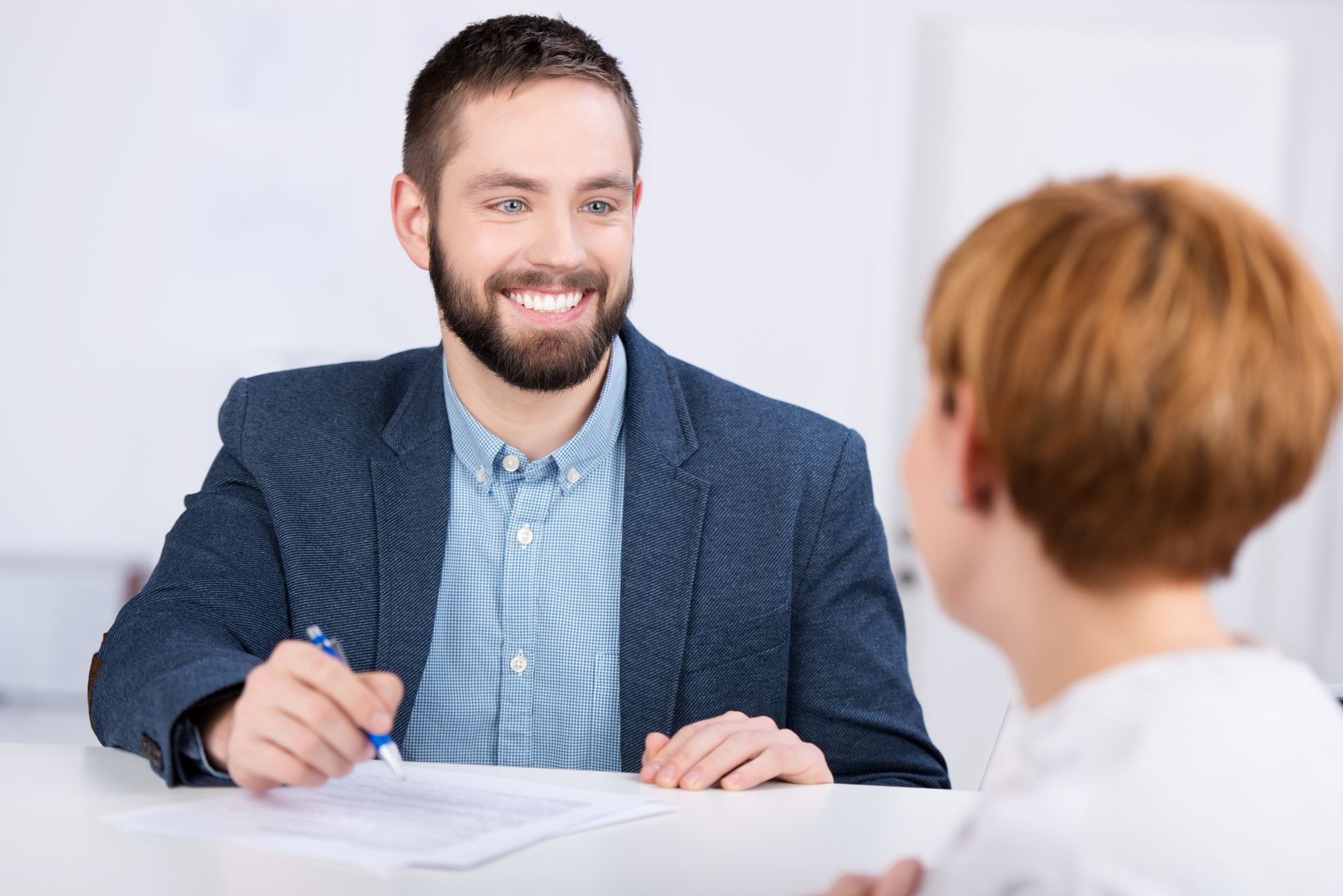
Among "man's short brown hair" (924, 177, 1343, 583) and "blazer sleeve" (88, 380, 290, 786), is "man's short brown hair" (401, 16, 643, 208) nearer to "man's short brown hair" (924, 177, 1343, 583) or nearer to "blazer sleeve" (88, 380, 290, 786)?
"blazer sleeve" (88, 380, 290, 786)

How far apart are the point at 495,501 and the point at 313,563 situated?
0.90ft

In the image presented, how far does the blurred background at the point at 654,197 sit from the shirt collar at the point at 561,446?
1.45 metres

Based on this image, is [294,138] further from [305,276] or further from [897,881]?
[897,881]

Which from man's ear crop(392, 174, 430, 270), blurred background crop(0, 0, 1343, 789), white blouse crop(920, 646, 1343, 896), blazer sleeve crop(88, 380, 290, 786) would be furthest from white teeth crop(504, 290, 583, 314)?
blurred background crop(0, 0, 1343, 789)

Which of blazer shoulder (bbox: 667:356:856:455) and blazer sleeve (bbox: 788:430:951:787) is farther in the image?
blazer shoulder (bbox: 667:356:856:455)

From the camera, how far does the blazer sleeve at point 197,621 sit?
128cm

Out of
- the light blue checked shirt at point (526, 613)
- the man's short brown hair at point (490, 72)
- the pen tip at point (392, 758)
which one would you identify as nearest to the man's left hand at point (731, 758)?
the pen tip at point (392, 758)

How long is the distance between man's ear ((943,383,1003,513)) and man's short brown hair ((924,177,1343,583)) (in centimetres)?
3

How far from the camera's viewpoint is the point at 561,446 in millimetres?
1898

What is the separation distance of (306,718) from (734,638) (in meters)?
0.75

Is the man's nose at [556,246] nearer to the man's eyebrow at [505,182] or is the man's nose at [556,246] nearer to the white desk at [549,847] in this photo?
the man's eyebrow at [505,182]

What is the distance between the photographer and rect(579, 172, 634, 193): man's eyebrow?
6.03ft

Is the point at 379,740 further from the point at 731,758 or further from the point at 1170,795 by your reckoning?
the point at 1170,795

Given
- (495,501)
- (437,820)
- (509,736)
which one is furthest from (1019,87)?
(437,820)
